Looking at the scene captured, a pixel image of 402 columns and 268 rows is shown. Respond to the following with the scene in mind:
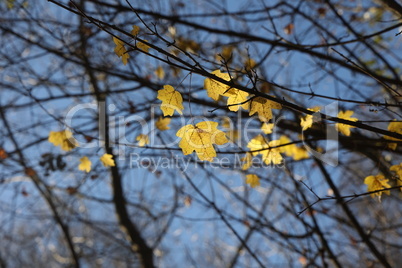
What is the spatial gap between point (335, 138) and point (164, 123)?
1287 millimetres

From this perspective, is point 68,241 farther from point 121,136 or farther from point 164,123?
point 164,123

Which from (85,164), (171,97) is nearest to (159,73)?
(85,164)

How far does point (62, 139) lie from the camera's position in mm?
2443

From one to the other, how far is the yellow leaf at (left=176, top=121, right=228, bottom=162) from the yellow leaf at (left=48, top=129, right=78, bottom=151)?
1.32 m

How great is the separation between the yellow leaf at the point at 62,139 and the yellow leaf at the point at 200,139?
4.33 ft

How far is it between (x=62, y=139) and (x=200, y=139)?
1.39m

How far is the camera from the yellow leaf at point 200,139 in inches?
58.4

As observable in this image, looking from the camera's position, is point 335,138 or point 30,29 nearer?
point 335,138

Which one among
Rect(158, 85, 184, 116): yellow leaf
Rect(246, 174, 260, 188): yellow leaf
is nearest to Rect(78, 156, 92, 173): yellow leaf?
Rect(246, 174, 260, 188): yellow leaf

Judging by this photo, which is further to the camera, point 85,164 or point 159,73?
point 159,73

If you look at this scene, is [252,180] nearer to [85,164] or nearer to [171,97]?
[171,97]

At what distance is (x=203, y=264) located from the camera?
1102 centimetres

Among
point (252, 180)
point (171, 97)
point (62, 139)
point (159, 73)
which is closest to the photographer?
point (171, 97)

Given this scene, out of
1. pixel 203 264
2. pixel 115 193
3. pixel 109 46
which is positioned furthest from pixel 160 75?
pixel 203 264
